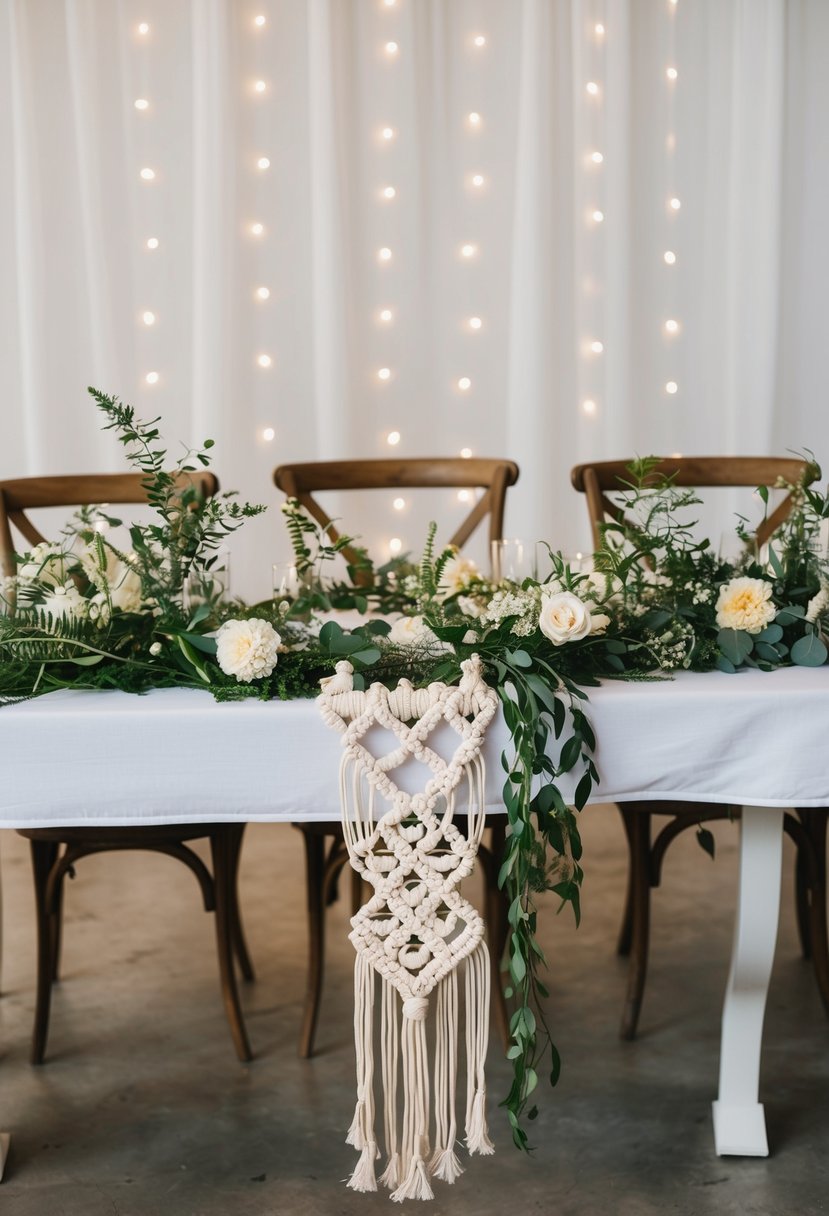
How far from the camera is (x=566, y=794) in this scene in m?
1.50

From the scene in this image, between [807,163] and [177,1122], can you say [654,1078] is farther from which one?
[807,163]

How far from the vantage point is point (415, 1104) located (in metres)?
1.53

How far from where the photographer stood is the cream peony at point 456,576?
1.96m

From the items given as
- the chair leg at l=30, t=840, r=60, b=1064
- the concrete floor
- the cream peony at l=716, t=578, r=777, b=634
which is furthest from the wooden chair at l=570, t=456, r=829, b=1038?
the chair leg at l=30, t=840, r=60, b=1064

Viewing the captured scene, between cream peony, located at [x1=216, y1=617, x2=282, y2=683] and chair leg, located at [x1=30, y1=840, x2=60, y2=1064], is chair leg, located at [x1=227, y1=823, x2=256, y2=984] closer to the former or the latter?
chair leg, located at [x1=30, y1=840, x2=60, y2=1064]

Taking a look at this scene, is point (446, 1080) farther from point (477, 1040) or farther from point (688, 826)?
point (688, 826)

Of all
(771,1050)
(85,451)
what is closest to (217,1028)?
(771,1050)

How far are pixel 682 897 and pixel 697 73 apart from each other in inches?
105

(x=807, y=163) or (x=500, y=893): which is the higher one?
(x=807, y=163)

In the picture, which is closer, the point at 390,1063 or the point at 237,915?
the point at 390,1063

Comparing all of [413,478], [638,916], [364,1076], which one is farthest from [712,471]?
[364,1076]

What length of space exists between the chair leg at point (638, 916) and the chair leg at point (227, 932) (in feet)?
2.36

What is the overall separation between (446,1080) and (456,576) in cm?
85

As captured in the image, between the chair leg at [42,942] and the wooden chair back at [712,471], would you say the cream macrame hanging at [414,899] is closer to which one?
the chair leg at [42,942]
